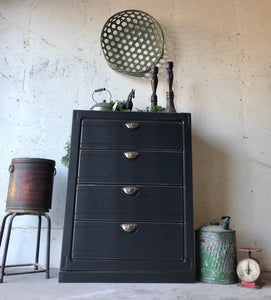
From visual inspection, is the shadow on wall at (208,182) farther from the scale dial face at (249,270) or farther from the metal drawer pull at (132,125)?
the metal drawer pull at (132,125)

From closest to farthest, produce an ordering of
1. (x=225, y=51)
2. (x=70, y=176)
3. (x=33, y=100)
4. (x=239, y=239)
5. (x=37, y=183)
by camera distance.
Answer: (x=70, y=176), (x=37, y=183), (x=239, y=239), (x=33, y=100), (x=225, y=51)

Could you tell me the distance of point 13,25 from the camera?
242 centimetres

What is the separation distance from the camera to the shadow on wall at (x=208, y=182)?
212cm

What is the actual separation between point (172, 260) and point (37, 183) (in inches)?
38.4


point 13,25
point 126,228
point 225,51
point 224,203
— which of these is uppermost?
point 13,25

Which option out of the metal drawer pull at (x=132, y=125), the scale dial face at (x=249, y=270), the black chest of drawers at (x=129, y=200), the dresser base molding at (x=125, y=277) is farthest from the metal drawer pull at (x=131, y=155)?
the scale dial face at (x=249, y=270)

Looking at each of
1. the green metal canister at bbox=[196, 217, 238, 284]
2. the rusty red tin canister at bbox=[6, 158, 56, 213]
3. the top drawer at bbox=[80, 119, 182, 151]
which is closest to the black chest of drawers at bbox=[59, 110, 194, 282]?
the top drawer at bbox=[80, 119, 182, 151]

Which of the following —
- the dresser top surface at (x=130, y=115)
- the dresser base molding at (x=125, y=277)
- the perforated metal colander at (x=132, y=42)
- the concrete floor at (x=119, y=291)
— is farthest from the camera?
the perforated metal colander at (x=132, y=42)

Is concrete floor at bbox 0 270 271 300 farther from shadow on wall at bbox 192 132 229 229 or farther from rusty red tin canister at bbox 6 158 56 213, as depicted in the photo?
shadow on wall at bbox 192 132 229 229

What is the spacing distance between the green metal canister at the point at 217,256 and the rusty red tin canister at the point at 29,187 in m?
1.05

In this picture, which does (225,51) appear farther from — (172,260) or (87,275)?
(87,275)

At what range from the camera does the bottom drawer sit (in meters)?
1.56

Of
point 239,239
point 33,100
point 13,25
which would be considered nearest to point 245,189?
point 239,239

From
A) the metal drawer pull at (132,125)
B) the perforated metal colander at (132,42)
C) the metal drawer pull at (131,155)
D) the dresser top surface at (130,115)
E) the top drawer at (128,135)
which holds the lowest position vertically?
the metal drawer pull at (131,155)
